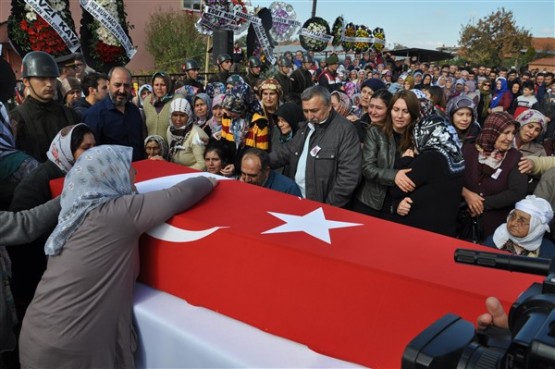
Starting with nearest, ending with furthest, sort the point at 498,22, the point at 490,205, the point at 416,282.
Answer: the point at 416,282, the point at 490,205, the point at 498,22

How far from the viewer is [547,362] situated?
23.7 inches

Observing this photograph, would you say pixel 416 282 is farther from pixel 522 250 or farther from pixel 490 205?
pixel 490 205

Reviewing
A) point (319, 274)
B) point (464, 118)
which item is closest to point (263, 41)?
point (464, 118)

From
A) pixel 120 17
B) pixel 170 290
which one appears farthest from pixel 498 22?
pixel 170 290

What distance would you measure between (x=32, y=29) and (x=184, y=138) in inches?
99.8

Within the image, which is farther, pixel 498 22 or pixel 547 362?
pixel 498 22

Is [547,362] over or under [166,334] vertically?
over

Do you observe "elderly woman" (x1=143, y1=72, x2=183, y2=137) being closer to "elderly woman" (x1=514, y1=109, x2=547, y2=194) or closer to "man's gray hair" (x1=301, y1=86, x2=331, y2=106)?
"man's gray hair" (x1=301, y1=86, x2=331, y2=106)

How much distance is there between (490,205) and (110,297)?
2.31 metres

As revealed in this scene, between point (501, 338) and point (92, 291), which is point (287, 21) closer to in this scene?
point (92, 291)

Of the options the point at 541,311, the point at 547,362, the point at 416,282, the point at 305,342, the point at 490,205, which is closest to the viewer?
the point at 547,362

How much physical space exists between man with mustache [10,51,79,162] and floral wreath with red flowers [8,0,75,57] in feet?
7.06

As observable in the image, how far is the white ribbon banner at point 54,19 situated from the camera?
4.73 metres

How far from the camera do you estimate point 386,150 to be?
2762mm
